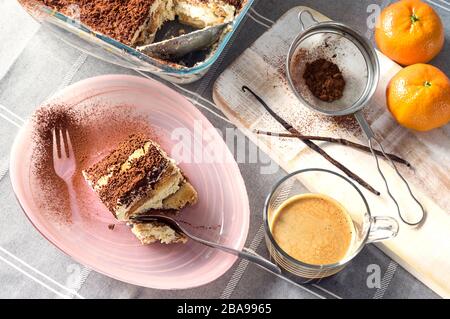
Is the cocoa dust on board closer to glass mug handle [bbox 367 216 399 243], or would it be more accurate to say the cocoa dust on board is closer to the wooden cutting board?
the wooden cutting board

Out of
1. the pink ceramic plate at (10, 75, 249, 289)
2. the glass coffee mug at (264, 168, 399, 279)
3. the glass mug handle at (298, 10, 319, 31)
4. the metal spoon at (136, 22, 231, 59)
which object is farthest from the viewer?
the glass mug handle at (298, 10, 319, 31)

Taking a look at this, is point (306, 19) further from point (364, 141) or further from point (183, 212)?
point (183, 212)

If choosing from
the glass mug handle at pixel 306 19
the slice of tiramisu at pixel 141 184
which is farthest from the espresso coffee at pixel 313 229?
the glass mug handle at pixel 306 19

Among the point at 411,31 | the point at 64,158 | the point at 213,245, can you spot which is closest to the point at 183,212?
the point at 213,245

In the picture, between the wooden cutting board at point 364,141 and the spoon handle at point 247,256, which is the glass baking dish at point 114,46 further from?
the spoon handle at point 247,256

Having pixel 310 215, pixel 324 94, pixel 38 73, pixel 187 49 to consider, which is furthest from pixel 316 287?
pixel 38 73

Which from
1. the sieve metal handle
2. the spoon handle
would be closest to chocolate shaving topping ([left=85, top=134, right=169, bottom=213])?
the spoon handle

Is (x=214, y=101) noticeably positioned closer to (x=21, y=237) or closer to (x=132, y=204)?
(x=132, y=204)
